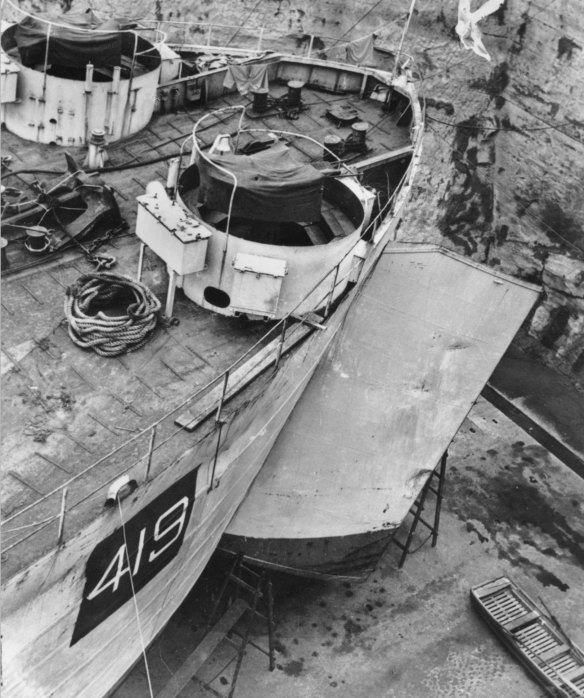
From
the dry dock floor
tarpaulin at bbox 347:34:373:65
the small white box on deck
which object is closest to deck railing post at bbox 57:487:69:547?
the small white box on deck

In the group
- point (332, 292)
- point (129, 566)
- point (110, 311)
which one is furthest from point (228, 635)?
point (332, 292)

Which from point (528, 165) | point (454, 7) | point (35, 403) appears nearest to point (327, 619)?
point (35, 403)

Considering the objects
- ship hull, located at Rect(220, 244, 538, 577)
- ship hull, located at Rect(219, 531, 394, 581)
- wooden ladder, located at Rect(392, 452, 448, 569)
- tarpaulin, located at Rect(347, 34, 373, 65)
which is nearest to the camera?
ship hull, located at Rect(219, 531, 394, 581)

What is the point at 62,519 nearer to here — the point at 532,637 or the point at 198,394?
the point at 198,394

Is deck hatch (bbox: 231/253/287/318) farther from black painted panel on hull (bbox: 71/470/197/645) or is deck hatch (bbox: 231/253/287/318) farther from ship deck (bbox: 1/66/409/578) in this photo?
black painted panel on hull (bbox: 71/470/197/645)

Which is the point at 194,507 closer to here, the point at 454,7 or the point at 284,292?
the point at 284,292

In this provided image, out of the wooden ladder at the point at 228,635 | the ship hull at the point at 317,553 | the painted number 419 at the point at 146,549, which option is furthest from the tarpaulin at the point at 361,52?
the painted number 419 at the point at 146,549
